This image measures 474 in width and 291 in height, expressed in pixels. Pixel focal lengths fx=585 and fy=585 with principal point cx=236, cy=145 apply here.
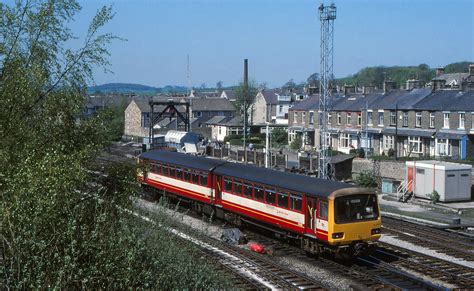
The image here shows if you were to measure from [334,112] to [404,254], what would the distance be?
142ft

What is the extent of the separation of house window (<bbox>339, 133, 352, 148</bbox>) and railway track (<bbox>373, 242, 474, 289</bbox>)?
39.4 m

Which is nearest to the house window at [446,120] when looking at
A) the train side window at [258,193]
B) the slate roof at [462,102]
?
the slate roof at [462,102]

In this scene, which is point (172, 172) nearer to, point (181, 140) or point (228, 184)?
point (228, 184)

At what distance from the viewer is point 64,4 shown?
13.9m

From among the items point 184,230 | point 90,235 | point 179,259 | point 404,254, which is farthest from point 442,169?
point 90,235

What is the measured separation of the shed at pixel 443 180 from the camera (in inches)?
1414

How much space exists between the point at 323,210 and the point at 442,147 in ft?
109

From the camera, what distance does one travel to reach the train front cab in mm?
19672

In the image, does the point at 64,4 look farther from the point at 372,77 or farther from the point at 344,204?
the point at 372,77

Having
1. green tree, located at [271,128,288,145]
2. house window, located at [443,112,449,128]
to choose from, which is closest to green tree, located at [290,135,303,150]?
green tree, located at [271,128,288,145]

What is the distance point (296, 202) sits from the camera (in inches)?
850

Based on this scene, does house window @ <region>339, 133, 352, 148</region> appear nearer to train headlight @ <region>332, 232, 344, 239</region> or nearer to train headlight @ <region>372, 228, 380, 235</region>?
train headlight @ <region>372, 228, 380, 235</region>

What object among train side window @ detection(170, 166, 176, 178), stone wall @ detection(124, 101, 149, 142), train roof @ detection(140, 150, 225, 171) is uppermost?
stone wall @ detection(124, 101, 149, 142)

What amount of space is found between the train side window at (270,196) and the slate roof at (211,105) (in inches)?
2950
